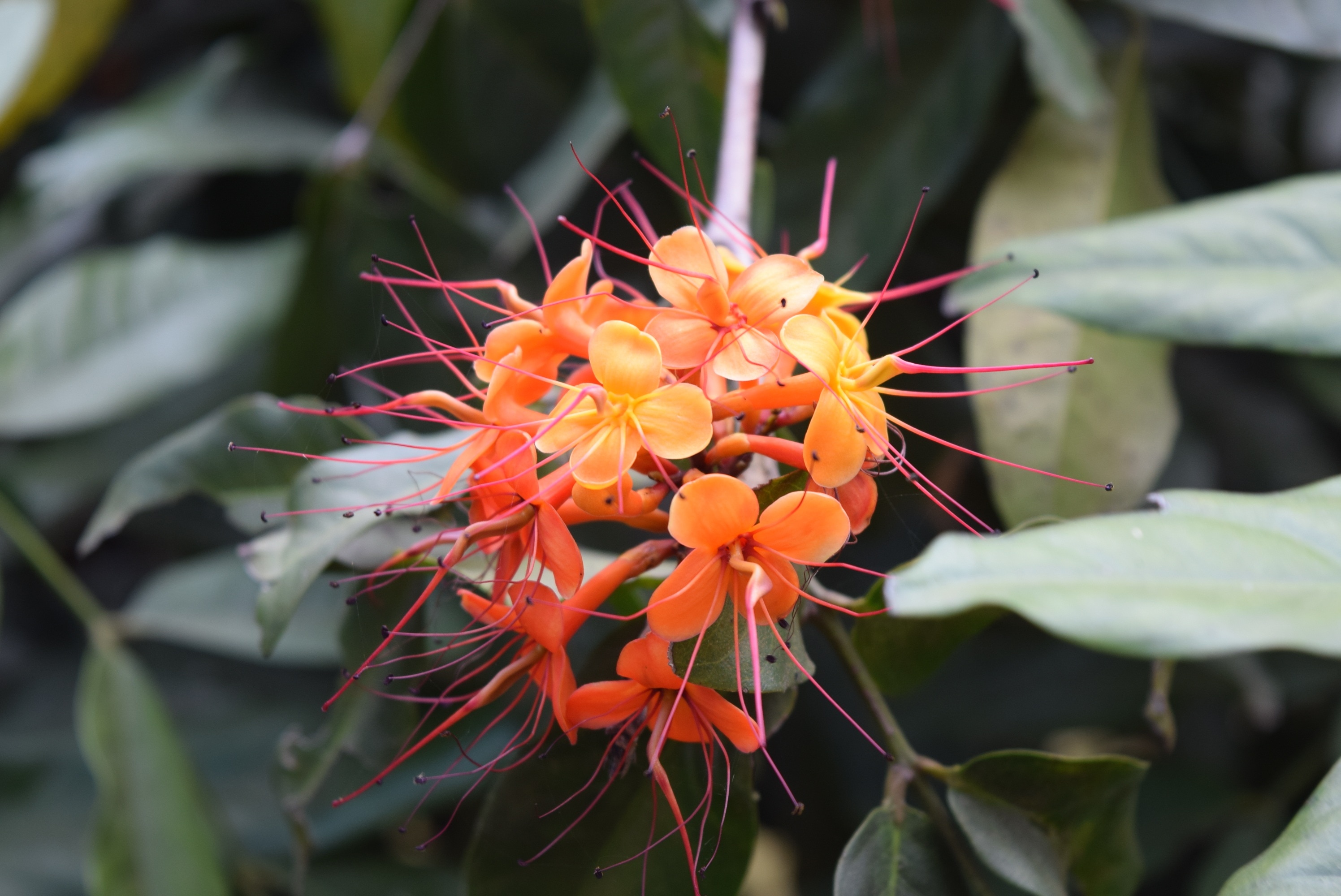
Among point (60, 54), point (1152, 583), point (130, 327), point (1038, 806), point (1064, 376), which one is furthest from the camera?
point (60, 54)

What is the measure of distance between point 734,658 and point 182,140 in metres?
1.20

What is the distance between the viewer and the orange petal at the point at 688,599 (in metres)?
0.48

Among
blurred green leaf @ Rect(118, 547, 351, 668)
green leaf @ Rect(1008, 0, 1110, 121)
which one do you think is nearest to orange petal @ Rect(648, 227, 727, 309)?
green leaf @ Rect(1008, 0, 1110, 121)

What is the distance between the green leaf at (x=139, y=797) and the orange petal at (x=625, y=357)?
0.76 m

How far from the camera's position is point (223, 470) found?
2.67 ft

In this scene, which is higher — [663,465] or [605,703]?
[663,465]

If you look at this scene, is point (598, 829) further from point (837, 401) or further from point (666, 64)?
point (666, 64)

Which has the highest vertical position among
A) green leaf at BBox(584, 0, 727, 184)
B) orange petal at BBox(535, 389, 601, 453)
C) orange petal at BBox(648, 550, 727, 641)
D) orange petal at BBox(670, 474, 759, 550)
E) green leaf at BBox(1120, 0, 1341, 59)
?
green leaf at BBox(1120, 0, 1341, 59)

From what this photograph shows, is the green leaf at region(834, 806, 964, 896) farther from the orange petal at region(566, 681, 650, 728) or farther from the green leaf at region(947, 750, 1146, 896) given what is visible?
the orange petal at region(566, 681, 650, 728)

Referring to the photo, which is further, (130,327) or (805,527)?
(130,327)

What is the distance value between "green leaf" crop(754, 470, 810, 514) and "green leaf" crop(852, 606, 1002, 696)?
14cm

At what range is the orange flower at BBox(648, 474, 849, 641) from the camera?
0.46 m

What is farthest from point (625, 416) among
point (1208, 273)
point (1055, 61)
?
point (1055, 61)

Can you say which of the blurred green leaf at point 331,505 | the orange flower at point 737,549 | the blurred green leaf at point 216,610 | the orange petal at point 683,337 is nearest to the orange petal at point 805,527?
the orange flower at point 737,549
